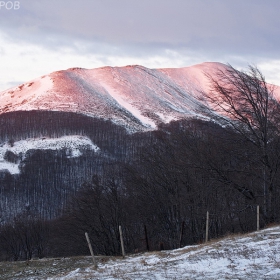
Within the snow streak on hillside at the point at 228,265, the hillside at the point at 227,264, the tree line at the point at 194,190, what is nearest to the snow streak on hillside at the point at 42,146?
the tree line at the point at 194,190

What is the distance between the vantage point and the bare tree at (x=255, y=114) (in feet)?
65.0

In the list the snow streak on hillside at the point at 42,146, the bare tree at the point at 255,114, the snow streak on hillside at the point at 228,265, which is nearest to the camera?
the snow streak on hillside at the point at 228,265

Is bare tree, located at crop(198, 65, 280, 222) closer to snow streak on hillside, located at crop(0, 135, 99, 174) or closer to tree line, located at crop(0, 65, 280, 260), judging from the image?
tree line, located at crop(0, 65, 280, 260)

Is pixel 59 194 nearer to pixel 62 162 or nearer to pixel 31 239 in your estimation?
pixel 62 162

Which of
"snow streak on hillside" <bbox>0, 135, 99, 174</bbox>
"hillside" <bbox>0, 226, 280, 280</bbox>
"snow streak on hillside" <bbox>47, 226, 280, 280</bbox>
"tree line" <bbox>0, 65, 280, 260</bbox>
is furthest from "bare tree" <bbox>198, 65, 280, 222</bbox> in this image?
"snow streak on hillside" <bbox>0, 135, 99, 174</bbox>

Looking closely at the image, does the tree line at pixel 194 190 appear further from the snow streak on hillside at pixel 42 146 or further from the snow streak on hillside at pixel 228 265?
the snow streak on hillside at pixel 42 146

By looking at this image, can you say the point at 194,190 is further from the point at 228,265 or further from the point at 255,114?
the point at 228,265

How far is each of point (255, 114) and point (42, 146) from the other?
14894cm

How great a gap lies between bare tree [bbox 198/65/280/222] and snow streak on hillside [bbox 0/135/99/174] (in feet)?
451

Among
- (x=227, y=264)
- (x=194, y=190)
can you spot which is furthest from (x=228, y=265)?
(x=194, y=190)

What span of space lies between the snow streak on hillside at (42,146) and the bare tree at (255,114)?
451 feet

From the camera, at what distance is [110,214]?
43156 mm

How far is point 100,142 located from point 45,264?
5825 inches

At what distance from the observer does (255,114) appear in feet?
66.0
